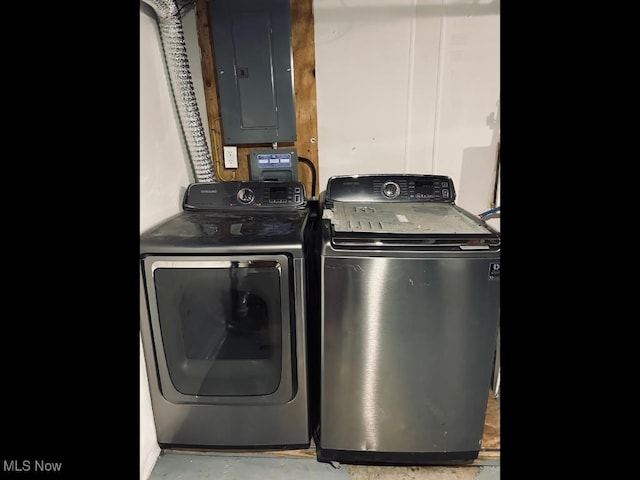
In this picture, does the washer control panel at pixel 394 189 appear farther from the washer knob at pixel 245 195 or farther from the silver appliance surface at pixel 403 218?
the washer knob at pixel 245 195

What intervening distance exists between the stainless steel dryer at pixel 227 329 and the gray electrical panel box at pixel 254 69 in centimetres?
58

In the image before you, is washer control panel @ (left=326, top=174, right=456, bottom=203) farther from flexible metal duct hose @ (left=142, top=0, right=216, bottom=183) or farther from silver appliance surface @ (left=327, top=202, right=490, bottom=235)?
flexible metal duct hose @ (left=142, top=0, right=216, bottom=183)

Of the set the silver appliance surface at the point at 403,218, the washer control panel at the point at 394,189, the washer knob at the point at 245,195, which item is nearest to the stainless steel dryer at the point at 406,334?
the silver appliance surface at the point at 403,218

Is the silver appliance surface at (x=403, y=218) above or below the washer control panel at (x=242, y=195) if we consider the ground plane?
below

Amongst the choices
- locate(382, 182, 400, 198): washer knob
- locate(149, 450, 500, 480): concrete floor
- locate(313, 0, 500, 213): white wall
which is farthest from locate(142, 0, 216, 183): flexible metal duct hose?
locate(149, 450, 500, 480): concrete floor

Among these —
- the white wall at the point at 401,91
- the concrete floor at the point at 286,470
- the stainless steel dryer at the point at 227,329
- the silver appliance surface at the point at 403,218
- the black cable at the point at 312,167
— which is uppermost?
the white wall at the point at 401,91

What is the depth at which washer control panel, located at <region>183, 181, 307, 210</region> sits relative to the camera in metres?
1.65

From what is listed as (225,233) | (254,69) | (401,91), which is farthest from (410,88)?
(225,233)

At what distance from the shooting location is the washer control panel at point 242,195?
5.40ft

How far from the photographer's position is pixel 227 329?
1328mm

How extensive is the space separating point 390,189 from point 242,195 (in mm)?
713

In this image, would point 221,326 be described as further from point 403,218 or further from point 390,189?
point 390,189

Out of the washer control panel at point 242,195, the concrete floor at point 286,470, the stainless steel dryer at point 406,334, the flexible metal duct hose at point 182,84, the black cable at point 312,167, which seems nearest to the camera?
the stainless steel dryer at point 406,334
